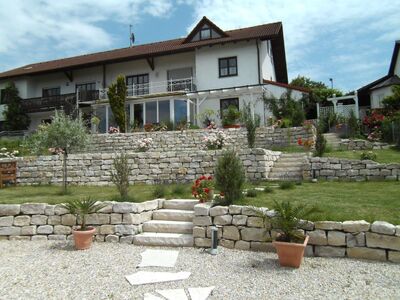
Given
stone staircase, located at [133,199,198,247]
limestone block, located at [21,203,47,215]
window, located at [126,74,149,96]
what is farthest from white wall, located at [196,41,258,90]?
limestone block, located at [21,203,47,215]

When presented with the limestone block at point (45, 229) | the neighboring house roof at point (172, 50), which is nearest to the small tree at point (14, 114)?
the neighboring house roof at point (172, 50)

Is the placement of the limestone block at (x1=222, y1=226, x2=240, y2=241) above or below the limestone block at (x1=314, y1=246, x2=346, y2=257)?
above

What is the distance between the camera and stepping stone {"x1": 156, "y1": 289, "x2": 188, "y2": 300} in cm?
405

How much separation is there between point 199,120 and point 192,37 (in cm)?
699

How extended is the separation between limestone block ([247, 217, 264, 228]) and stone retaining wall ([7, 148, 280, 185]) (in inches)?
211

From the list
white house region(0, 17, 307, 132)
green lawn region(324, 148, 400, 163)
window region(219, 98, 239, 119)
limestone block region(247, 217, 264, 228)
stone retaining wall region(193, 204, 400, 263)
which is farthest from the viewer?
A: white house region(0, 17, 307, 132)

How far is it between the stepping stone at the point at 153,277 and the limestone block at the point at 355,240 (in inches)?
96.4

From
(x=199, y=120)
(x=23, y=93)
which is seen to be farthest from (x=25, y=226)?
(x=23, y=93)

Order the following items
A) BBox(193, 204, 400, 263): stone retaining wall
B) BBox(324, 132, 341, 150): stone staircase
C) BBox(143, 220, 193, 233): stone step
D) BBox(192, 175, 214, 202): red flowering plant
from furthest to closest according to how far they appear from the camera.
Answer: BBox(324, 132, 341, 150): stone staircase < BBox(192, 175, 214, 202): red flowering plant < BBox(143, 220, 193, 233): stone step < BBox(193, 204, 400, 263): stone retaining wall

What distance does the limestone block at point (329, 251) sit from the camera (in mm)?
5199

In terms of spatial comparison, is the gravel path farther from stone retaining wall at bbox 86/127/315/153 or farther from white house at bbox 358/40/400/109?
white house at bbox 358/40/400/109

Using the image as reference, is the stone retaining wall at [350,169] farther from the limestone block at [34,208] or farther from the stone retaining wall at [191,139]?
the limestone block at [34,208]

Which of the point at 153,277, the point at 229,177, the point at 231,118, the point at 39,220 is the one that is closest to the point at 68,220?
the point at 39,220

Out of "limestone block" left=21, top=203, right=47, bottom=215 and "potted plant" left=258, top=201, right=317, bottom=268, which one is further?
"limestone block" left=21, top=203, right=47, bottom=215
